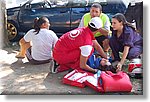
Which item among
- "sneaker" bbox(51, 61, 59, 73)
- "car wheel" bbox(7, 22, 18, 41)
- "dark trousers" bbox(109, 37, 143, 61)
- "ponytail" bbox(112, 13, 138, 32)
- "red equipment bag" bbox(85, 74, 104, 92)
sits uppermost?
"ponytail" bbox(112, 13, 138, 32)

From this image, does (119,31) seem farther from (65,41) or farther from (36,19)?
(36,19)

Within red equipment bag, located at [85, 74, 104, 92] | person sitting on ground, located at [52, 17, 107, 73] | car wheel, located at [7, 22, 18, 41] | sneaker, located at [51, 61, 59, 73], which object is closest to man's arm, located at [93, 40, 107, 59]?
person sitting on ground, located at [52, 17, 107, 73]

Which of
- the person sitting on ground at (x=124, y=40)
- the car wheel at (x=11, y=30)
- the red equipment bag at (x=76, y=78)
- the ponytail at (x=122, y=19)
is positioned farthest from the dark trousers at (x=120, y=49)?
the car wheel at (x=11, y=30)

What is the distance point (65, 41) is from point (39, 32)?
0.16m

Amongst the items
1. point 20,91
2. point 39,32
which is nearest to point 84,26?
point 39,32

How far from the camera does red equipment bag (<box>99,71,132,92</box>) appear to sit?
1858 mm

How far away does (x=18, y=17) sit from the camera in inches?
77.3

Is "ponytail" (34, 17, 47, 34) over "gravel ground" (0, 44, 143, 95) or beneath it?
over

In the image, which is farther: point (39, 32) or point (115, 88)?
point (39, 32)

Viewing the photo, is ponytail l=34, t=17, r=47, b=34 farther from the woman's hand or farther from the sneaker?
the woman's hand

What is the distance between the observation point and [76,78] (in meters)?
1.94

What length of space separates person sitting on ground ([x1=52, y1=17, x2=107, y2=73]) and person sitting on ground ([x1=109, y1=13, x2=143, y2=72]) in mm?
78

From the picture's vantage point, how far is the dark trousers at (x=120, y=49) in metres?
1.93

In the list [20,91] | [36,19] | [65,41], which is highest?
[36,19]
